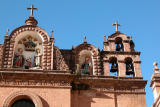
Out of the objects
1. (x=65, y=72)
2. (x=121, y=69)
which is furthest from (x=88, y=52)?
(x=65, y=72)

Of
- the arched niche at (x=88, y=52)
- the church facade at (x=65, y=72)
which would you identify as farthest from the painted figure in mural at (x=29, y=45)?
the arched niche at (x=88, y=52)

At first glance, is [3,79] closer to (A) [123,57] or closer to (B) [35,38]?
(B) [35,38]

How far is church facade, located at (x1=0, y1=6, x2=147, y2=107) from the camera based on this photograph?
1892 cm

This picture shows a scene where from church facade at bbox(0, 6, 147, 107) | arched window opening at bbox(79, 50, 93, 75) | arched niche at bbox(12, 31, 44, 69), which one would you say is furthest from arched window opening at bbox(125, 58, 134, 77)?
arched niche at bbox(12, 31, 44, 69)

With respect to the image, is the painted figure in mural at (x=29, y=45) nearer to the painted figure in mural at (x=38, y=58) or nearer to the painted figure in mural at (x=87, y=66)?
the painted figure in mural at (x=38, y=58)

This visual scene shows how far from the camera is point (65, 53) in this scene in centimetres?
2138

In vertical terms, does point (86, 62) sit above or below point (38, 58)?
below

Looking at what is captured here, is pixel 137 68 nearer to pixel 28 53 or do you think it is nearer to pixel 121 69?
pixel 121 69

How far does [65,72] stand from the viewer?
19.6 m

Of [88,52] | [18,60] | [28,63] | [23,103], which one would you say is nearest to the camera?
[23,103]

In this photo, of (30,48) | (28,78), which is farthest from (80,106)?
(30,48)

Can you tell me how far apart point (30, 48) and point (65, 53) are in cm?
194

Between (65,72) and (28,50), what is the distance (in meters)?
2.84

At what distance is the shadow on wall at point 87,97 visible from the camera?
19.4 m
